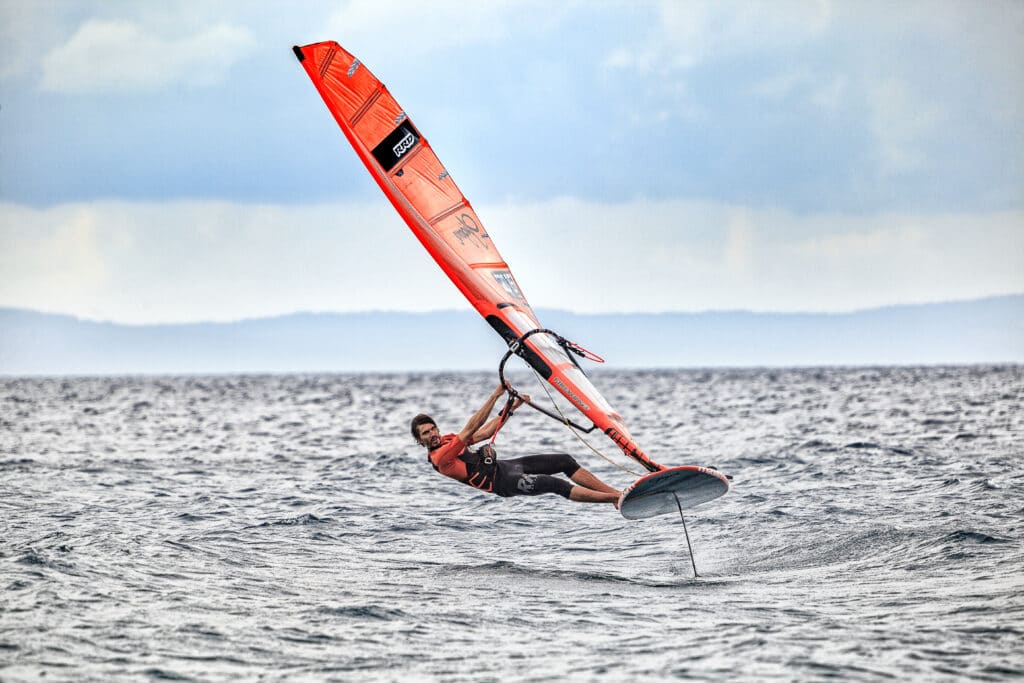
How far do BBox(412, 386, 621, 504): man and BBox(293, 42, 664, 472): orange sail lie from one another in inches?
59.1

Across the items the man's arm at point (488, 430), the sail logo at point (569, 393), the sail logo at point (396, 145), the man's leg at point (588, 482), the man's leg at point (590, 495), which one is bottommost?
the man's leg at point (590, 495)

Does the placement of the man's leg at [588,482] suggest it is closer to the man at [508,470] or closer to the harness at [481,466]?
the man at [508,470]

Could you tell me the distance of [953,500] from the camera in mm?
14078

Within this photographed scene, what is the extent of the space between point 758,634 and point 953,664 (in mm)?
1369

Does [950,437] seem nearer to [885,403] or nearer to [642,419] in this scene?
[642,419]

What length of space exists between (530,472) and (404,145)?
4.42 metres

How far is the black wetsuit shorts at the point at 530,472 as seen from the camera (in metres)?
10.9

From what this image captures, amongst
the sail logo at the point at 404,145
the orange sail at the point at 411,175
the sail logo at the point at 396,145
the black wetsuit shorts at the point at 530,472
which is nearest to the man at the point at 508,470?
the black wetsuit shorts at the point at 530,472

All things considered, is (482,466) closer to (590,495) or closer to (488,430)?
(488,430)

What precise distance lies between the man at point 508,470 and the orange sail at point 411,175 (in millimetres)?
Answer: 1500

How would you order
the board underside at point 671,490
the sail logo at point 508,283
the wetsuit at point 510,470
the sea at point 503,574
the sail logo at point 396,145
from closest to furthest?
1. the sea at point 503,574
2. the board underside at point 671,490
3. the wetsuit at point 510,470
4. the sail logo at point 508,283
5. the sail logo at point 396,145

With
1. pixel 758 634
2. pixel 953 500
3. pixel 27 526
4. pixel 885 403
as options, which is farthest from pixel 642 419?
pixel 758 634

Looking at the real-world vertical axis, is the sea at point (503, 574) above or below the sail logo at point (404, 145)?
below

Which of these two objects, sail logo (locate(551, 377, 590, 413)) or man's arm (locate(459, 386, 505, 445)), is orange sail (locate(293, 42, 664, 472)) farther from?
man's arm (locate(459, 386, 505, 445))
